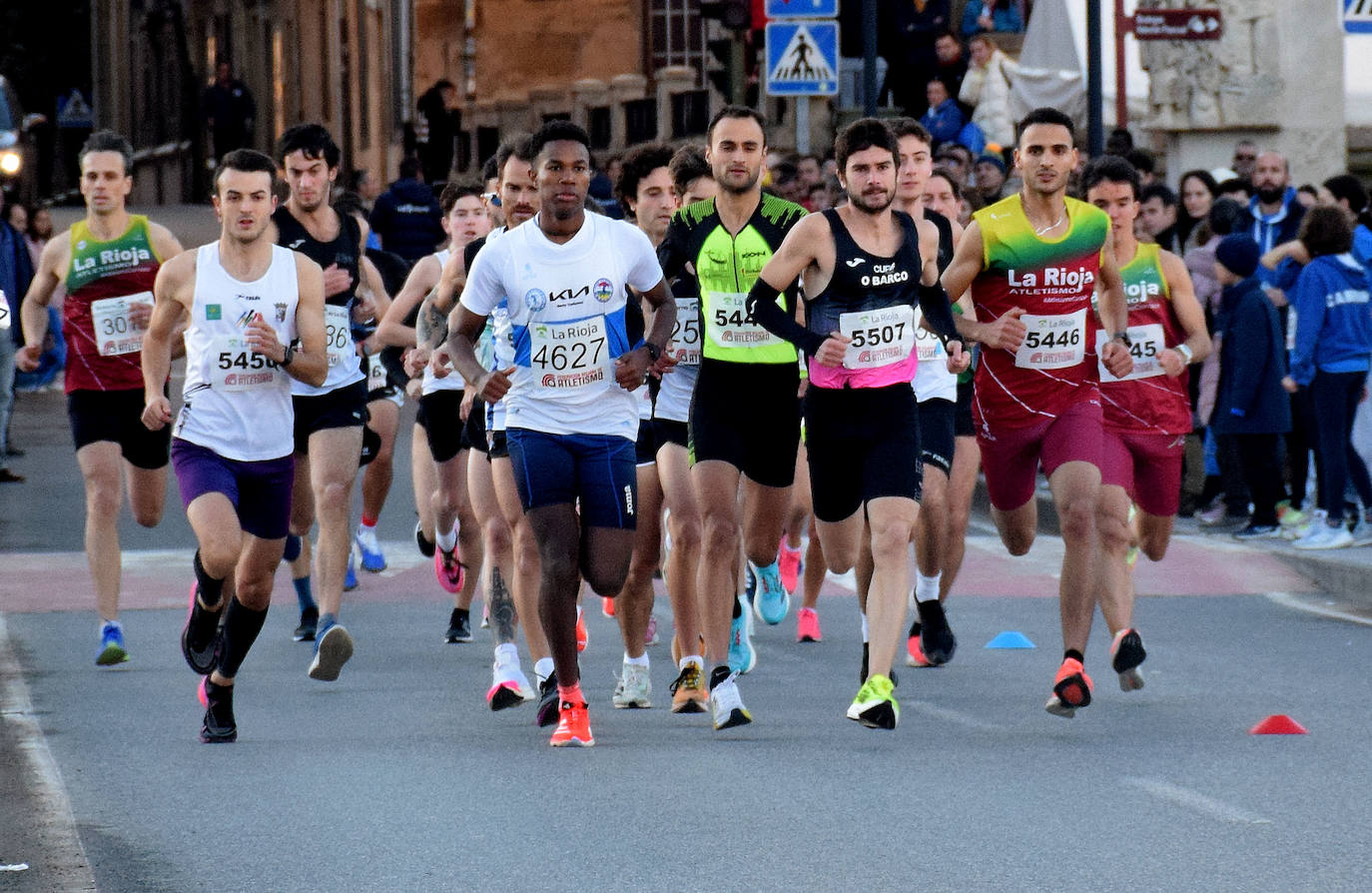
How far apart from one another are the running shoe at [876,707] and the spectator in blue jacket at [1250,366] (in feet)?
22.7

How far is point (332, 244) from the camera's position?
11.4m

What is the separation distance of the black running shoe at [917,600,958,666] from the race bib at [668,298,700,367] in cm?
172

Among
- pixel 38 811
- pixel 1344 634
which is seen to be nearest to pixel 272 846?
pixel 38 811

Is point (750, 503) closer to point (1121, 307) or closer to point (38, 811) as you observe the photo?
point (1121, 307)

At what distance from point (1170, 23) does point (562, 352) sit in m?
10.9

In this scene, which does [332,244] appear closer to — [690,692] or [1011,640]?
[690,692]

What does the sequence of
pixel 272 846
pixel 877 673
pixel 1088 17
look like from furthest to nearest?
1. pixel 1088 17
2. pixel 877 673
3. pixel 272 846

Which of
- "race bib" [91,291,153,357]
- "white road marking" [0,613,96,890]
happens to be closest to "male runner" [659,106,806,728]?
"white road marking" [0,613,96,890]

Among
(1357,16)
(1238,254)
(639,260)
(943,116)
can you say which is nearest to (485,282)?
(639,260)

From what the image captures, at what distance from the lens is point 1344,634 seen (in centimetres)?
1222

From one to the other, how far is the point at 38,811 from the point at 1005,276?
151 inches

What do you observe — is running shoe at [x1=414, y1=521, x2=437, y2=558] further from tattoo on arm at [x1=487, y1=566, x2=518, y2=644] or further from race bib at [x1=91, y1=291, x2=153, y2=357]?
tattoo on arm at [x1=487, y1=566, x2=518, y2=644]

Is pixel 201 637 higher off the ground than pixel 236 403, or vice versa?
pixel 236 403

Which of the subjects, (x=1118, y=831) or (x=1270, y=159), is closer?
(x=1118, y=831)
